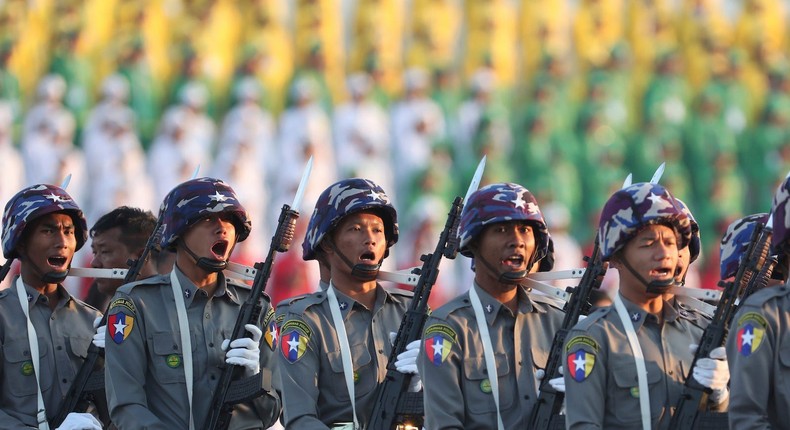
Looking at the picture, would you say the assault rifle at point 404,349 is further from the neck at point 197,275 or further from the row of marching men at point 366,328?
the neck at point 197,275

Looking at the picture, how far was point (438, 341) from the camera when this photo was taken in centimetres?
811

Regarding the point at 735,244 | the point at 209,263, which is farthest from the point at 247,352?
the point at 735,244

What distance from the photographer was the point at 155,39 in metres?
22.9

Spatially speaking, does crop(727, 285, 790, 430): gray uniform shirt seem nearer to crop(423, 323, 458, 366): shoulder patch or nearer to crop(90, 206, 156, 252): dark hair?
Result: crop(423, 323, 458, 366): shoulder patch

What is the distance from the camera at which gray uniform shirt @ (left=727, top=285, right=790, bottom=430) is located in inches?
266

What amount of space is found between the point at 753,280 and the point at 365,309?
7.32ft

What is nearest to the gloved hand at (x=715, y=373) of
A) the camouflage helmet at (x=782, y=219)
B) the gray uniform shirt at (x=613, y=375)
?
the gray uniform shirt at (x=613, y=375)

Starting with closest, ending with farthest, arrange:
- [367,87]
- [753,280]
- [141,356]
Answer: [753,280] < [141,356] < [367,87]

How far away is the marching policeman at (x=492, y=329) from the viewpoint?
26.5 feet

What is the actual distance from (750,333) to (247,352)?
2998 millimetres

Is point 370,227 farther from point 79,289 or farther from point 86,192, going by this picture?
point 86,192

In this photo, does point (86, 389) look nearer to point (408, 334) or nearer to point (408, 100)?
point (408, 334)

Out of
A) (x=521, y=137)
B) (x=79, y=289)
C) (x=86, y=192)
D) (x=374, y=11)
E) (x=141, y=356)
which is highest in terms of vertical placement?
(x=374, y=11)

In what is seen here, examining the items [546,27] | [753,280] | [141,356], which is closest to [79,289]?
[546,27]
